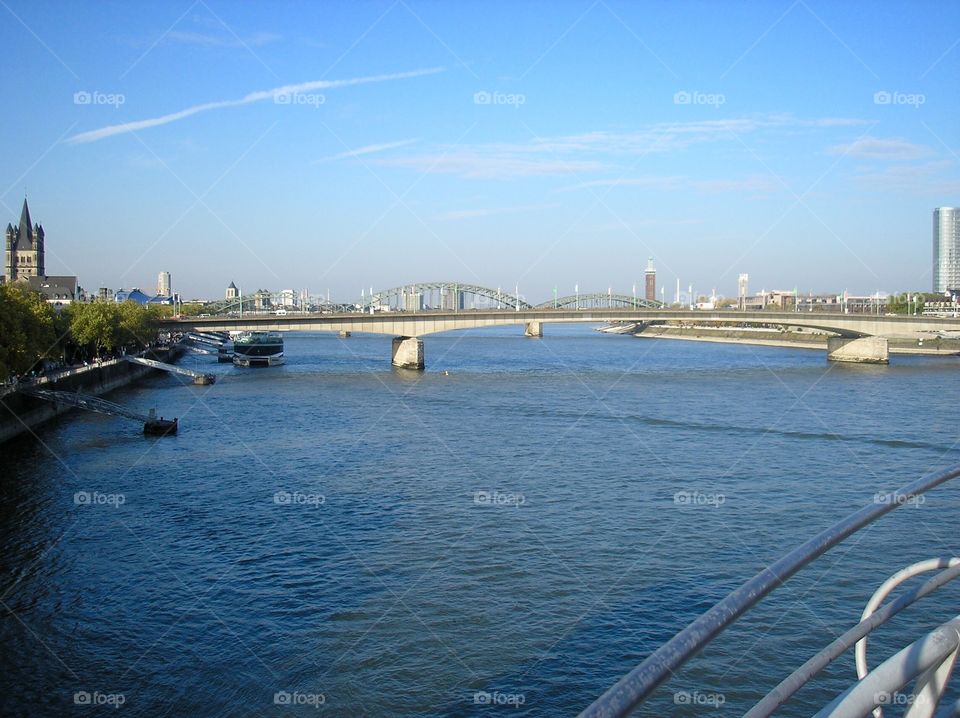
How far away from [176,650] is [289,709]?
177cm

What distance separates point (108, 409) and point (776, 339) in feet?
179

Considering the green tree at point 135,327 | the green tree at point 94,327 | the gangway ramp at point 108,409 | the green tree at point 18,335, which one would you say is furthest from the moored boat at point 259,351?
the gangway ramp at point 108,409

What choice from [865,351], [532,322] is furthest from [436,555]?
[865,351]

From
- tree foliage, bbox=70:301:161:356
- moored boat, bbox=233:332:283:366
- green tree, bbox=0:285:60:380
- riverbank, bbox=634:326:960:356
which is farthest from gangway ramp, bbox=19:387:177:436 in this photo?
riverbank, bbox=634:326:960:356


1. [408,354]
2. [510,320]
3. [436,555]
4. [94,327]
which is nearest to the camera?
[436,555]

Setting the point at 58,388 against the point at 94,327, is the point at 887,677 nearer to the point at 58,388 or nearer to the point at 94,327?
the point at 58,388

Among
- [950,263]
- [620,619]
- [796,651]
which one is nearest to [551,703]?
[620,619]

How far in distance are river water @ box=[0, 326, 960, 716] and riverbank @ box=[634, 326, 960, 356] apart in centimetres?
3373

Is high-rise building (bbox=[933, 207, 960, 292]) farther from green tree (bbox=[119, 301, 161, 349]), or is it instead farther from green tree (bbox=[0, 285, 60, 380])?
green tree (bbox=[0, 285, 60, 380])

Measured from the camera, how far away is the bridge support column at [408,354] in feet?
137

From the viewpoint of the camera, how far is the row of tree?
20.9 meters

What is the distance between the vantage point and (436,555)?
11250 millimetres

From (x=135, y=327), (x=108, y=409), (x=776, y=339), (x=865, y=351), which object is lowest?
(x=776, y=339)

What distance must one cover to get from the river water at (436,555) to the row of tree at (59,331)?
220 centimetres
